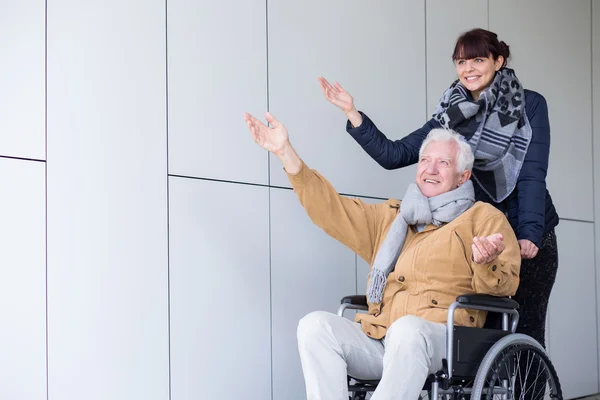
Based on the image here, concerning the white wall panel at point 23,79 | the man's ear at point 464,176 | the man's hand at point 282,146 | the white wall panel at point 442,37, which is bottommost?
the man's ear at point 464,176

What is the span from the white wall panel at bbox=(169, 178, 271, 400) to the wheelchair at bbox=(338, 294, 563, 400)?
0.56 metres

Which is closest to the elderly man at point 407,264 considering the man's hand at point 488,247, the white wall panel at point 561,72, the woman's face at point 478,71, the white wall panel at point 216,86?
the man's hand at point 488,247

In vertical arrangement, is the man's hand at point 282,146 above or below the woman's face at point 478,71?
below

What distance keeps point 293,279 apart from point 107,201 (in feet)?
3.18

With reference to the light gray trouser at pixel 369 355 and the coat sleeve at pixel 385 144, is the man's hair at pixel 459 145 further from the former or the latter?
the light gray trouser at pixel 369 355

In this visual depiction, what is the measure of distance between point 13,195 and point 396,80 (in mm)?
2036

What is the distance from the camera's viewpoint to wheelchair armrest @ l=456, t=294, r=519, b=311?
236cm

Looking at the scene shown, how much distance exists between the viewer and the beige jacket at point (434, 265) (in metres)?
2.51

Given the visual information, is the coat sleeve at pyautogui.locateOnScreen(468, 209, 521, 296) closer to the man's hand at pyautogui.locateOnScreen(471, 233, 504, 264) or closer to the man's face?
the man's hand at pyautogui.locateOnScreen(471, 233, 504, 264)

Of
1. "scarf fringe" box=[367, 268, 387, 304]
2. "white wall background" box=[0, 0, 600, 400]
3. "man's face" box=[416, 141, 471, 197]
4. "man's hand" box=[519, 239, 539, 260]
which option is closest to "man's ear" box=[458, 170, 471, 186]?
"man's face" box=[416, 141, 471, 197]

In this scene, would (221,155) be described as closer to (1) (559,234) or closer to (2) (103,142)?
(2) (103,142)

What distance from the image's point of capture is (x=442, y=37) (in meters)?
4.21

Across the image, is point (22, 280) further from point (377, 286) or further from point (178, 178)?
point (377, 286)

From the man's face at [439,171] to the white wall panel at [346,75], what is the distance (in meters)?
0.75
